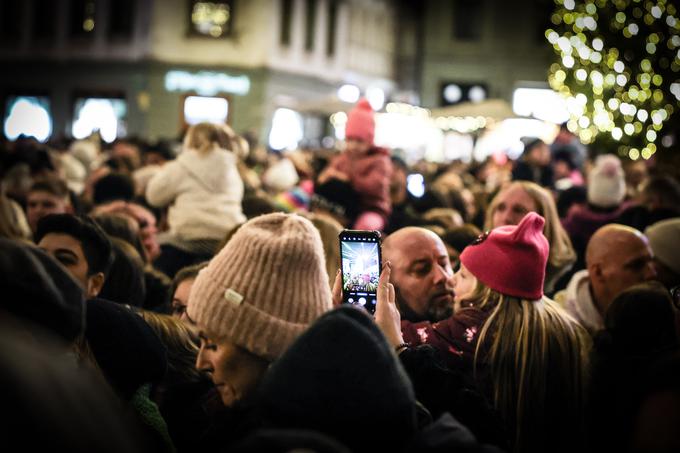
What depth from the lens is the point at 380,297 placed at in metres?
3.69

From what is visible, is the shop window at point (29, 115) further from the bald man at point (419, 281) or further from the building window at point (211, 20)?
the bald man at point (419, 281)

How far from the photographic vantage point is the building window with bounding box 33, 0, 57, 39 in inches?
1617

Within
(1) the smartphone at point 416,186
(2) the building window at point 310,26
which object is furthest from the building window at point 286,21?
(1) the smartphone at point 416,186

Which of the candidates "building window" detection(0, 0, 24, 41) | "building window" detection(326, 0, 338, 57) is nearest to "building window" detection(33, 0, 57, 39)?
"building window" detection(0, 0, 24, 41)

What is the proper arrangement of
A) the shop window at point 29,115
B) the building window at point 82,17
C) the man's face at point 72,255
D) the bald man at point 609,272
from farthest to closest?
the shop window at point 29,115, the building window at point 82,17, the bald man at point 609,272, the man's face at point 72,255

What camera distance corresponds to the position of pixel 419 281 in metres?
5.19

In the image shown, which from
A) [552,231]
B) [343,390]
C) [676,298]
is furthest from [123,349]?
[552,231]

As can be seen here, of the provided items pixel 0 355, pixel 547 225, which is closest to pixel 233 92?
pixel 547 225

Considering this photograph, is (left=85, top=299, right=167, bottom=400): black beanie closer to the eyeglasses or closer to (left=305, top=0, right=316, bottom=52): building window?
the eyeglasses

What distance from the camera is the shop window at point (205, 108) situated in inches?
1539

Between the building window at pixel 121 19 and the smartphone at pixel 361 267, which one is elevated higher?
the building window at pixel 121 19

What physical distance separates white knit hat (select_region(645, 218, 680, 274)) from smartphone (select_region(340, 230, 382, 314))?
376 centimetres

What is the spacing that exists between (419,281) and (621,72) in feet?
44.8

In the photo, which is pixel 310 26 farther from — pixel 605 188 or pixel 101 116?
pixel 605 188
